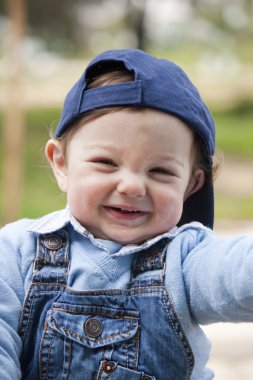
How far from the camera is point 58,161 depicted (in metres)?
2.05

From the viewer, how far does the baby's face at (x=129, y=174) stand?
1.79 metres

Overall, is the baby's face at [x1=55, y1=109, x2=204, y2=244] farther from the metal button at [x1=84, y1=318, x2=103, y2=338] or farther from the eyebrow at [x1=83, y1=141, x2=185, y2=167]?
the metal button at [x1=84, y1=318, x2=103, y2=338]

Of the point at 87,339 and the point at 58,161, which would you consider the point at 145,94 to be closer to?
the point at 58,161

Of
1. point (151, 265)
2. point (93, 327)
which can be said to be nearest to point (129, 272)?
point (151, 265)

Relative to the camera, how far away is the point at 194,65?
2520 centimetres

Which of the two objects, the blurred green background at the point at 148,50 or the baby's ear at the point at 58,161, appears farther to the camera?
the blurred green background at the point at 148,50

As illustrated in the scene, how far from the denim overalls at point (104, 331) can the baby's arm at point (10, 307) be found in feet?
0.09

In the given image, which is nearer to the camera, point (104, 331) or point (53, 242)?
point (104, 331)

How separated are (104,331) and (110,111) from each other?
1.74ft

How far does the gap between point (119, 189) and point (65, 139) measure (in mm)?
277

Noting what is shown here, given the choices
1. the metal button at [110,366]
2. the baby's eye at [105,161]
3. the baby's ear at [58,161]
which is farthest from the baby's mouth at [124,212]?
the metal button at [110,366]

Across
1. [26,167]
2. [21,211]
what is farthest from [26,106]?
[21,211]

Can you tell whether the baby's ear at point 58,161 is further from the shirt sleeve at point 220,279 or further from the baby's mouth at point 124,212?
the shirt sleeve at point 220,279

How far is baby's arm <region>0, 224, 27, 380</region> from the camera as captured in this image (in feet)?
5.73
